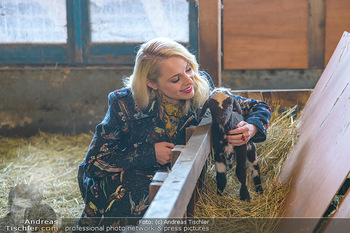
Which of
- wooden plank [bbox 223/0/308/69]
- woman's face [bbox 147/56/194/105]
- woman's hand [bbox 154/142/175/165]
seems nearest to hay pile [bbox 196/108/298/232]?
woman's hand [bbox 154/142/175/165]

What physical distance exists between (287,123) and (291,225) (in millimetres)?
1363

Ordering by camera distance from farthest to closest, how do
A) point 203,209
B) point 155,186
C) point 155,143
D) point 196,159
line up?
point 155,143 → point 203,209 → point 196,159 → point 155,186

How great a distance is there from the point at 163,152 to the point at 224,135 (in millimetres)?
348

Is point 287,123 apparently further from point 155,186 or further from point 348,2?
point 348,2

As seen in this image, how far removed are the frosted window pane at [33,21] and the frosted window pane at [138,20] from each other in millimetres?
397

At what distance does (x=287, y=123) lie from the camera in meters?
3.21

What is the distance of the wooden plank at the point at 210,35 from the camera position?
3180 mm

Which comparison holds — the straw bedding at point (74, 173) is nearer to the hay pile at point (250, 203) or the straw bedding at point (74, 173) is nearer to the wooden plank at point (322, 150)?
the hay pile at point (250, 203)

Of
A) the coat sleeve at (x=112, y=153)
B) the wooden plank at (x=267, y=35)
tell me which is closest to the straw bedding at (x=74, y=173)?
the coat sleeve at (x=112, y=153)

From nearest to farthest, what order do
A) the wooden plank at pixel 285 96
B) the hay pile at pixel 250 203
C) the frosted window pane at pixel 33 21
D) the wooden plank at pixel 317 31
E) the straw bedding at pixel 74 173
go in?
the hay pile at pixel 250 203 < the straw bedding at pixel 74 173 < the wooden plank at pixel 285 96 < the wooden plank at pixel 317 31 < the frosted window pane at pixel 33 21

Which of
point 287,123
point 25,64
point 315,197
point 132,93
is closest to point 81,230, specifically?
point 132,93

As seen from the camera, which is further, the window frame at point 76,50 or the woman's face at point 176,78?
the window frame at point 76,50

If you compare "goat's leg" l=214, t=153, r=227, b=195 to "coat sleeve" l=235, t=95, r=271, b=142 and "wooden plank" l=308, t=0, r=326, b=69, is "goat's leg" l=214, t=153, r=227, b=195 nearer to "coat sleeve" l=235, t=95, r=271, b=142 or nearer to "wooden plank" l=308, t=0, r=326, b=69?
"coat sleeve" l=235, t=95, r=271, b=142

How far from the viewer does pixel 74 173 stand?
13.9 ft
